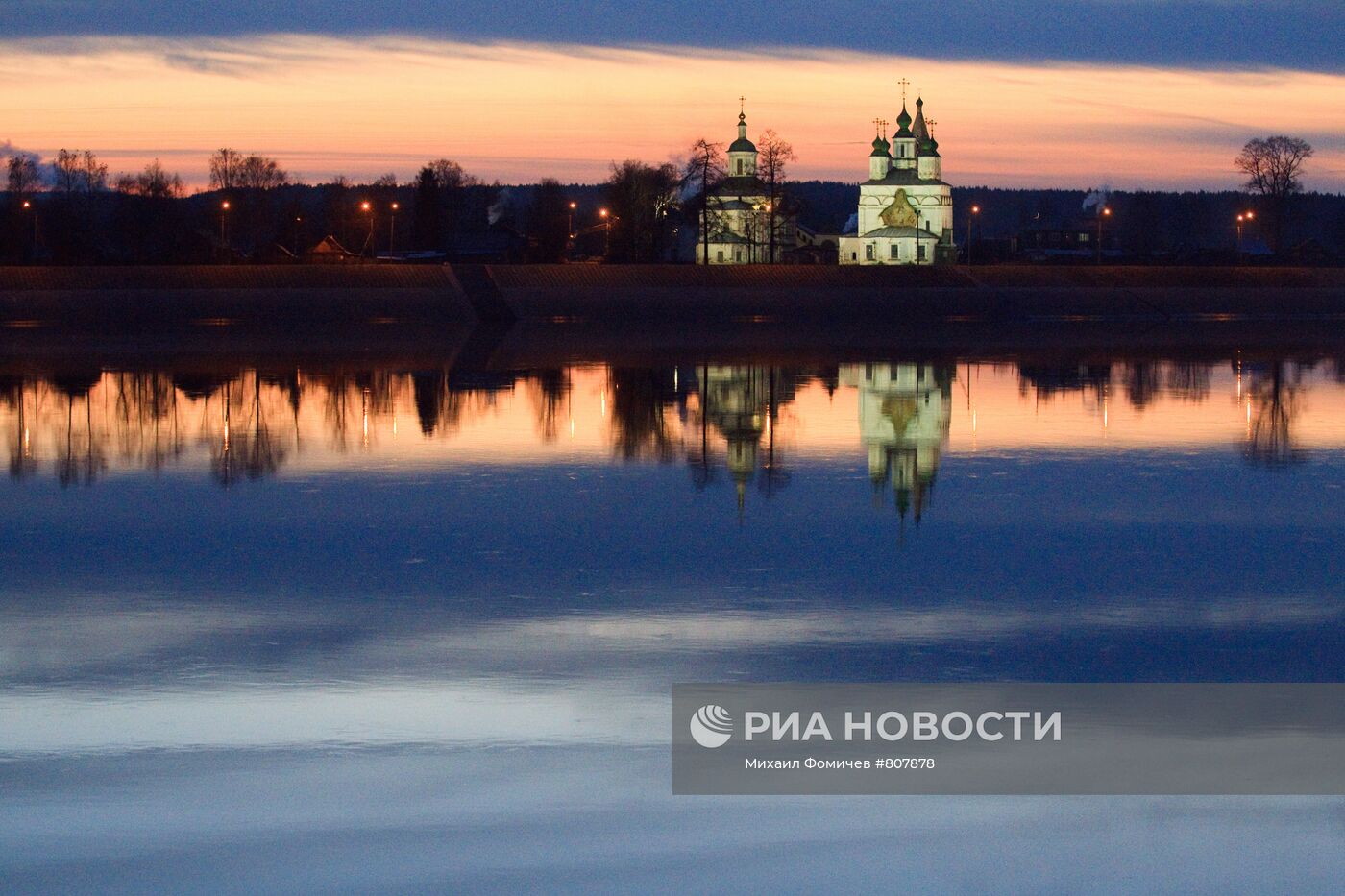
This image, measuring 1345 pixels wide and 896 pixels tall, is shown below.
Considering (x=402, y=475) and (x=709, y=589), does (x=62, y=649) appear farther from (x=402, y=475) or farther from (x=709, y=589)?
(x=402, y=475)

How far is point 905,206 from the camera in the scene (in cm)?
12850

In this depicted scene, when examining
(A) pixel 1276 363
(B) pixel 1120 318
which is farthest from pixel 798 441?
(B) pixel 1120 318

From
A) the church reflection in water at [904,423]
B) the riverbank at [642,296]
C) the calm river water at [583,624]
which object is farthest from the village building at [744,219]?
the calm river water at [583,624]

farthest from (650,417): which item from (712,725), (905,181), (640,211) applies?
(905,181)

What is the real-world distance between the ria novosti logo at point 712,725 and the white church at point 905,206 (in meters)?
114

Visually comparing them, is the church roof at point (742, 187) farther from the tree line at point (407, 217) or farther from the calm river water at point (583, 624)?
the calm river water at point (583, 624)

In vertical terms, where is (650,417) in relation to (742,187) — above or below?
below

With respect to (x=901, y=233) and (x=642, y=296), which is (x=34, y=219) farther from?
(x=901, y=233)

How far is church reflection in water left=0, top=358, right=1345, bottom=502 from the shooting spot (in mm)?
25953

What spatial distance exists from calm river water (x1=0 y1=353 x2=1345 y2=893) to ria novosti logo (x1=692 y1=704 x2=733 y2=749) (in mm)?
310

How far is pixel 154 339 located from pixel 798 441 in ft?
124

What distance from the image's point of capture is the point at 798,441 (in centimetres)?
2808

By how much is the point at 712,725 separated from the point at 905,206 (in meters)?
120

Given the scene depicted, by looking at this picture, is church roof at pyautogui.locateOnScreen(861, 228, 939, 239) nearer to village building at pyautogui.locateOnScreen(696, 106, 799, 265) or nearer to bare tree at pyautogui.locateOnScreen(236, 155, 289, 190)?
village building at pyautogui.locateOnScreen(696, 106, 799, 265)
